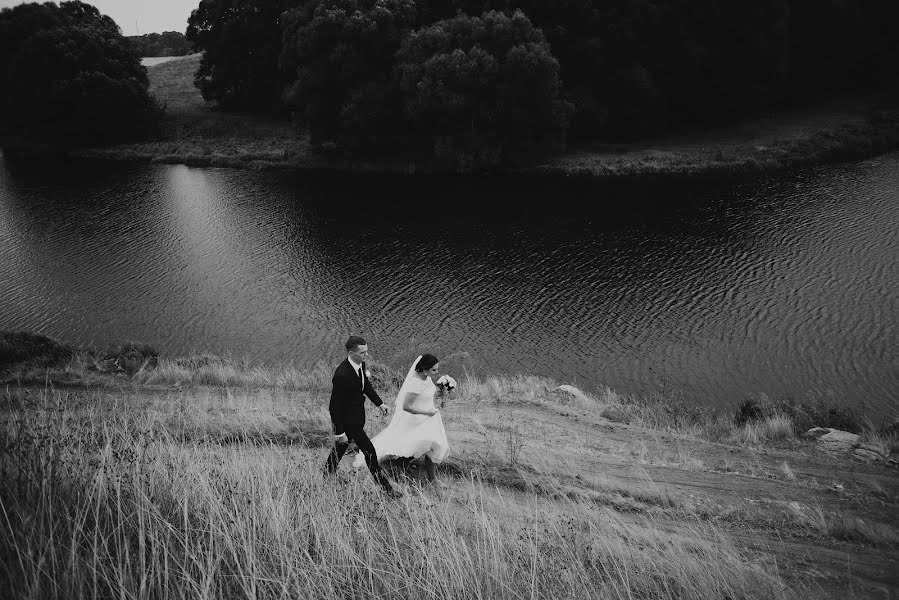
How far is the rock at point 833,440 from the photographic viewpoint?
41.8 ft

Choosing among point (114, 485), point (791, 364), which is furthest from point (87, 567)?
point (791, 364)

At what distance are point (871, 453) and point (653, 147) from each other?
47.2 meters

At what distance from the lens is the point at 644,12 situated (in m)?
53.1

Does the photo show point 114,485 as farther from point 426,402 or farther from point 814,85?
point 814,85

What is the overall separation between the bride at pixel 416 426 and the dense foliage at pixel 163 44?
12437 centimetres

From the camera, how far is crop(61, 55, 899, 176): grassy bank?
49.0 meters

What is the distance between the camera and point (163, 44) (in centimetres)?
12156

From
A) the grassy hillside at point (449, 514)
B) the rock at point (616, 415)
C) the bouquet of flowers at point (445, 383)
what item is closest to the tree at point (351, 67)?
the rock at point (616, 415)

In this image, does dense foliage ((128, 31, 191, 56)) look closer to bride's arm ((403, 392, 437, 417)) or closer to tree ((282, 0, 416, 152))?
tree ((282, 0, 416, 152))

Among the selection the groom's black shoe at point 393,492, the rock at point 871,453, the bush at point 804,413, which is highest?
the groom's black shoe at point 393,492

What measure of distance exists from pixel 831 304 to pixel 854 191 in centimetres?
1984

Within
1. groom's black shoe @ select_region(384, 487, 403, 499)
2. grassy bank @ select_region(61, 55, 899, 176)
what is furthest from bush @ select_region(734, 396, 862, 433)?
grassy bank @ select_region(61, 55, 899, 176)

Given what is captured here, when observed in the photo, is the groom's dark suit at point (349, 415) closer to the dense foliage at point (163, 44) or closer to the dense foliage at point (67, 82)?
the dense foliage at point (67, 82)

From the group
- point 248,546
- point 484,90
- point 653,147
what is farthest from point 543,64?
point 248,546
